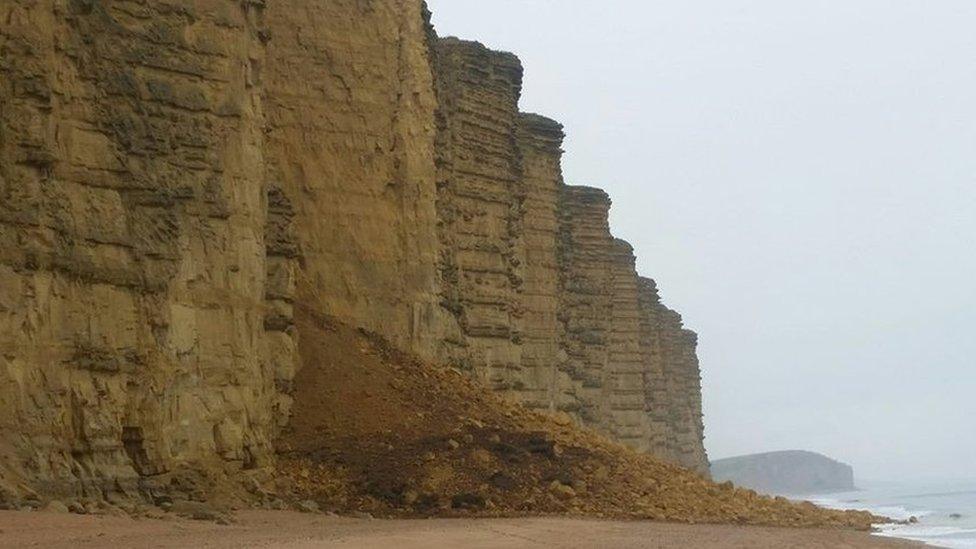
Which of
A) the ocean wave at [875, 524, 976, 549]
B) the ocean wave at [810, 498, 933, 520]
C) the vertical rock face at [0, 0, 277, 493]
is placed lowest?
the ocean wave at [875, 524, 976, 549]

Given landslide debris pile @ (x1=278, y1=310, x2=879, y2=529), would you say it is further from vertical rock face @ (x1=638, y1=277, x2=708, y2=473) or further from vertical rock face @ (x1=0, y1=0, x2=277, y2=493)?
vertical rock face @ (x1=638, y1=277, x2=708, y2=473)

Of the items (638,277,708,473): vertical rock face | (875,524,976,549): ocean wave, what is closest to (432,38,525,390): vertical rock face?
(875,524,976,549): ocean wave

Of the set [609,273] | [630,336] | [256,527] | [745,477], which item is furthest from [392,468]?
[745,477]

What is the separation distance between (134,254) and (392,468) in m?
5.39

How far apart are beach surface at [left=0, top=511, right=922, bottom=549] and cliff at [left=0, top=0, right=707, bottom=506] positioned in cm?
112

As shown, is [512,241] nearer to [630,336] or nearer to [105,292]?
[105,292]

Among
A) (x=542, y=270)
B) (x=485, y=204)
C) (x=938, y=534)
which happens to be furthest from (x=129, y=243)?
(x=542, y=270)

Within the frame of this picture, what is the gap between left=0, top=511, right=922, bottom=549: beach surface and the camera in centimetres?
1281

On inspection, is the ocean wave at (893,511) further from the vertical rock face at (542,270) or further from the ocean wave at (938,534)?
the vertical rock face at (542,270)

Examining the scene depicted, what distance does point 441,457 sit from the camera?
1984 cm

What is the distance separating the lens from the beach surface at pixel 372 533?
12807mm

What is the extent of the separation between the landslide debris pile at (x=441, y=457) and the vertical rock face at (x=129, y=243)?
1497mm

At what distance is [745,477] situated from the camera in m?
147

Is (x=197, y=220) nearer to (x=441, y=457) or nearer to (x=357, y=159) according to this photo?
(x=441, y=457)
